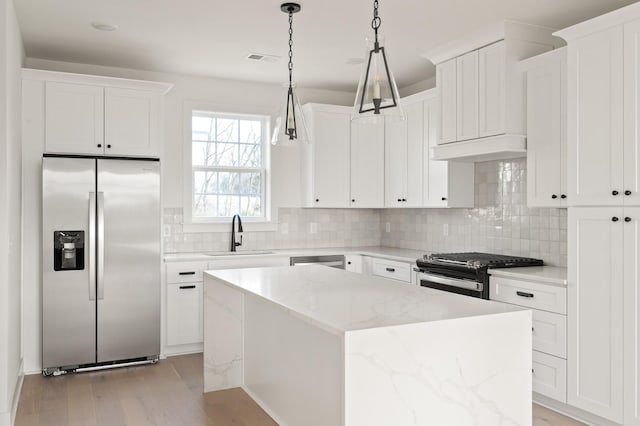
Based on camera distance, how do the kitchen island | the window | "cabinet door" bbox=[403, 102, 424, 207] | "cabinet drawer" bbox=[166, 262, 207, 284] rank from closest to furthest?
the kitchen island
"cabinet drawer" bbox=[166, 262, 207, 284]
"cabinet door" bbox=[403, 102, 424, 207]
the window

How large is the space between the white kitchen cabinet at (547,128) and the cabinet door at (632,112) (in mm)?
544

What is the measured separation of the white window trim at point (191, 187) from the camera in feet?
17.5

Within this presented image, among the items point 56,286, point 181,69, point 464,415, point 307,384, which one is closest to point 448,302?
point 464,415

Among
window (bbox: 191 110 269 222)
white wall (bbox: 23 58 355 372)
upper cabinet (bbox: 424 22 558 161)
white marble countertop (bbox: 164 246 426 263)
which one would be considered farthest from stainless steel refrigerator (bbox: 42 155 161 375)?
upper cabinet (bbox: 424 22 558 161)

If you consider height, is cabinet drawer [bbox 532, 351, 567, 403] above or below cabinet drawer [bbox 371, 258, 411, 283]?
below

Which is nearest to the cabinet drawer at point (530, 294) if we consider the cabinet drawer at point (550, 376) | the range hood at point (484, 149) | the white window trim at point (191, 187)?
the cabinet drawer at point (550, 376)

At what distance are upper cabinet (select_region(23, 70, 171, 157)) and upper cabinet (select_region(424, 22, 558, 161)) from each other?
2415 mm

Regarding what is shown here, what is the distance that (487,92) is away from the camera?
13.1 feet

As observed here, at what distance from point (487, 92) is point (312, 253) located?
2290mm

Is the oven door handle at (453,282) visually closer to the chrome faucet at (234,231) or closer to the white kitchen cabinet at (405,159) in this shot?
the white kitchen cabinet at (405,159)

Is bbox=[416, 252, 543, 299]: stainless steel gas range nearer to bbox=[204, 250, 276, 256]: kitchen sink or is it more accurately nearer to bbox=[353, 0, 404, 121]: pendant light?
bbox=[204, 250, 276, 256]: kitchen sink

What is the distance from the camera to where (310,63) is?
16.1 ft

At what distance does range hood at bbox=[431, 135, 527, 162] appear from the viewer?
3.82 metres

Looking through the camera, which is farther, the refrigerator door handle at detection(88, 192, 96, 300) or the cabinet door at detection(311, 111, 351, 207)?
the cabinet door at detection(311, 111, 351, 207)
